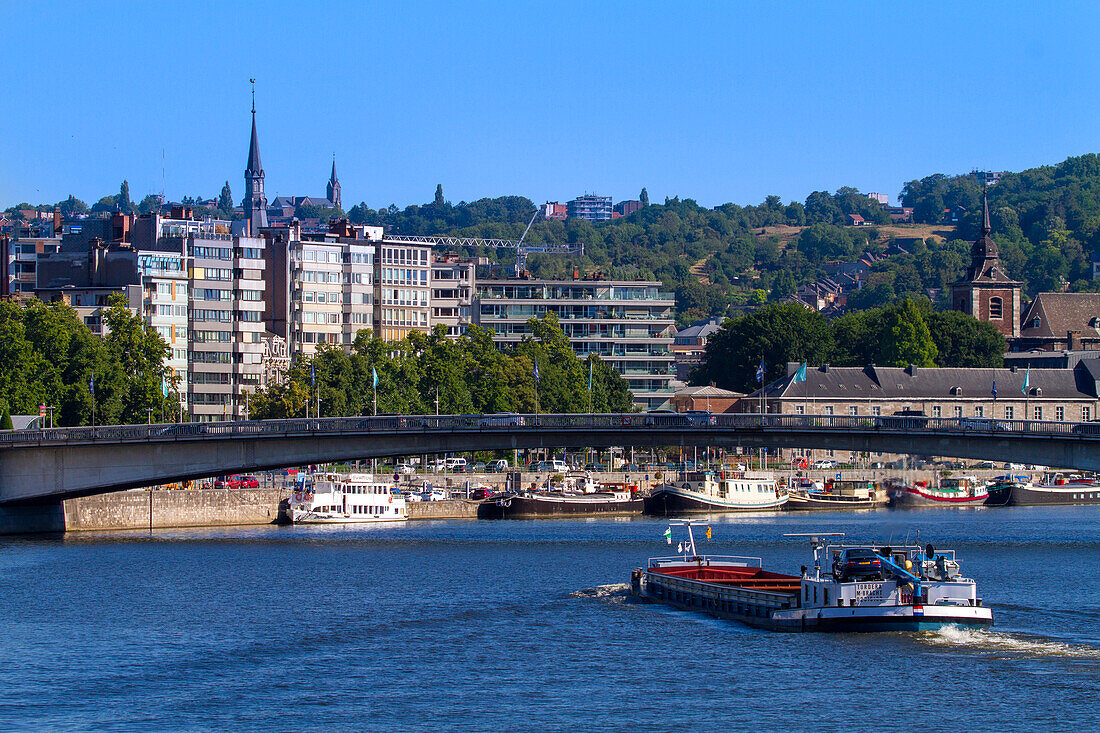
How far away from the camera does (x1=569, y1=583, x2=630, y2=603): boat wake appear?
3147 inches

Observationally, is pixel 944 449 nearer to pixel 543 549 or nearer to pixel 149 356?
pixel 543 549

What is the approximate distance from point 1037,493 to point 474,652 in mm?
112828

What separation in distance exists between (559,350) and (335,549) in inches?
3639

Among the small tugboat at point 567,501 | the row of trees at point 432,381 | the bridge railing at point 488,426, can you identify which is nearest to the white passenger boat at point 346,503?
the small tugboat at point 567,501

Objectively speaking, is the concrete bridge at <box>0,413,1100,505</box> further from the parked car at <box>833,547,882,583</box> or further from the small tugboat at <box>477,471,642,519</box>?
the parked car at <box>833,547,882,583</box>

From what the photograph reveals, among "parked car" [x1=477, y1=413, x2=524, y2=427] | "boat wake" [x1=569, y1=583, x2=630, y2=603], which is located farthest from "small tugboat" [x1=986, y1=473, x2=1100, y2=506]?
"boat wake" [x1=569, y1=583, x2=630, y2=603]

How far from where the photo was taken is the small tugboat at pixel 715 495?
479ft

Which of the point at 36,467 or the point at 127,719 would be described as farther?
the point at 36,467

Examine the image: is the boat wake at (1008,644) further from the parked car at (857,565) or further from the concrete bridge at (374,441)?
the concrete bridge at (374,441)

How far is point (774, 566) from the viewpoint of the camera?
92562 mm

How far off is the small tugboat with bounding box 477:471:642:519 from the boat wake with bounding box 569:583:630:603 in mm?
52410

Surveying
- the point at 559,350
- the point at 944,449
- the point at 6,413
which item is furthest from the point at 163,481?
the point at 559,350

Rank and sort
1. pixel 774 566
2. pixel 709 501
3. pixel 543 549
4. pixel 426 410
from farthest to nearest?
1. pixel 426 410
2. pixel 709 501
3. pixel 543 549
4. pixel 774 566

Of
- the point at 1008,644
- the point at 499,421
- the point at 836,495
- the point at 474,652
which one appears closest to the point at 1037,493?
the point at 836,495
